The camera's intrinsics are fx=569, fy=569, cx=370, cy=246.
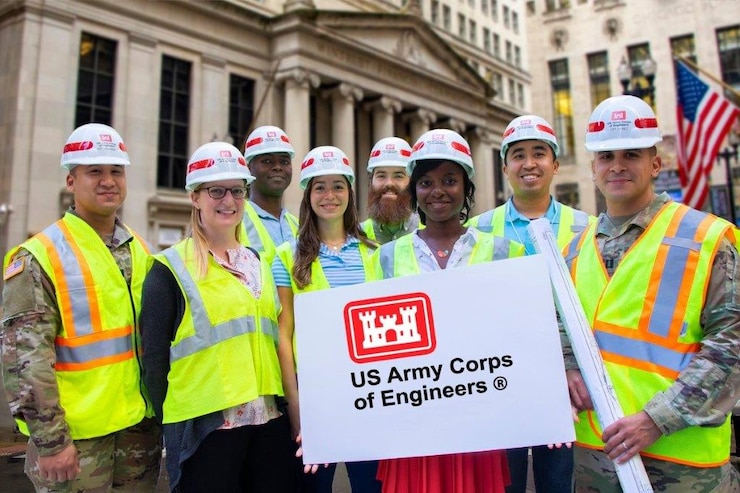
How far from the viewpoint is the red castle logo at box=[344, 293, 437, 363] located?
2852 mm

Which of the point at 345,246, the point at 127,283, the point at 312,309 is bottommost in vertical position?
the point at 312,309

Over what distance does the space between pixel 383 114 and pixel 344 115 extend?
13.8ft

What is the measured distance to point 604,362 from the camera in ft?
8.88

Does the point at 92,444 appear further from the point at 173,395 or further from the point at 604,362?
the point at 604,362

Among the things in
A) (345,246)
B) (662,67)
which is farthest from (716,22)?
(345,246)

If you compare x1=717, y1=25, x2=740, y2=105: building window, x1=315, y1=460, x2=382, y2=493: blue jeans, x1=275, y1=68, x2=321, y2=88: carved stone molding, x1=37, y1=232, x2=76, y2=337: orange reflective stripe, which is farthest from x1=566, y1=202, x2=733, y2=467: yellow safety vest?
x1=717, y1=25, x2=740, y2=105: building window

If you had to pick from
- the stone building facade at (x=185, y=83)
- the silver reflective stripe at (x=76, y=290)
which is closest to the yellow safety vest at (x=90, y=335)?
the silver reflective stripe at (x=76, y=290)

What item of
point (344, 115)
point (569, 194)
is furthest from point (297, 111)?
point (569, 194)

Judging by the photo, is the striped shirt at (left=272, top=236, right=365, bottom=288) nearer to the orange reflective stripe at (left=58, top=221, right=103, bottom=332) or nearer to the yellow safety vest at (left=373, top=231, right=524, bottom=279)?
the yellow safety vest at (left=373, top=231, right=524, bottom=279)

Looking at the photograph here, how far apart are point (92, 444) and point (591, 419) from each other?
9.28 feet

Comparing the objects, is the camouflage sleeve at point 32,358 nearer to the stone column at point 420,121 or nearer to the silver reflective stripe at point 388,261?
the silver reflective stripe at point 388,261

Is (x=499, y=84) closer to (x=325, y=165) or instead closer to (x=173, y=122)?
(x=173, y=122)

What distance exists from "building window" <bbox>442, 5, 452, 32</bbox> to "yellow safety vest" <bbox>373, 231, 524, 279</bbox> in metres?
51.2

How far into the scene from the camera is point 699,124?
19344 millimetres
